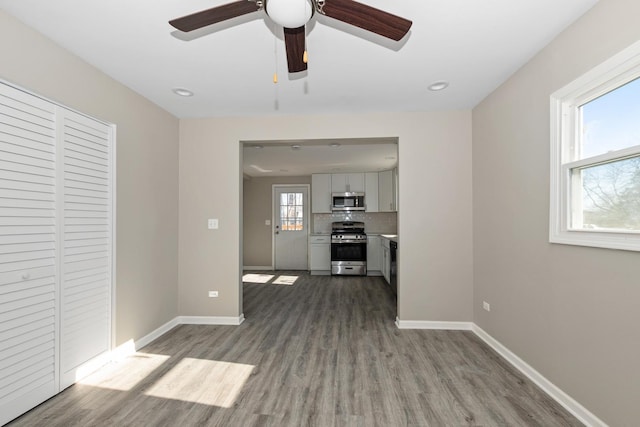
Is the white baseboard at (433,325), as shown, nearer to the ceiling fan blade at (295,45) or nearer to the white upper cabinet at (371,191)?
the ceiling fan blade at (295,45)

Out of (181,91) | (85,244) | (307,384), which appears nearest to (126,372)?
(85,244)

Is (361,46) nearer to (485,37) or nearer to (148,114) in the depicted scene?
(485,37)

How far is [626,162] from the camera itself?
1615 millimetres

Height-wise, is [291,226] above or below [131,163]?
below

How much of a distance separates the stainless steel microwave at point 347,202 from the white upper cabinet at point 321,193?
156 mm

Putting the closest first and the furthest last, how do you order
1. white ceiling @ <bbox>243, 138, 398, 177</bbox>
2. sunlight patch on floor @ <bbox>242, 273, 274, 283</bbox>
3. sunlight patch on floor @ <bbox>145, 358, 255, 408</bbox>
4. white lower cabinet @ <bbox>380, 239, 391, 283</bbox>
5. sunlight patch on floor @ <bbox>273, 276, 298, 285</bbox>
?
sunlight patch on floor @ <bbox>145, 358, 255, 408</bbox>, white ceiling @ <bbox>243, 138, 398, 177</bbox>, white lower cabinet @ <bbox>380, 239, 391, 283</bbox>, sunlight patch on floor @ <bbox>273, 276, 298, 285</bbox>, sunlight patch on floor @ <bbox>242, 273, 274, 283</bbox>

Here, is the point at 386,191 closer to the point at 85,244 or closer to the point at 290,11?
the point at 85,244

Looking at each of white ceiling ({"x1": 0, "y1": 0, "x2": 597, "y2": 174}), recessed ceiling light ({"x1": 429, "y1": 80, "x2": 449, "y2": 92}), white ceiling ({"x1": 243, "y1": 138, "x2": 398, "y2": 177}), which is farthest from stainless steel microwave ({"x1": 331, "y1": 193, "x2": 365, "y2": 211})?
recessed ceiling light ({"x1": 429, "y1": 80, "x2": 449, "y2": 92})

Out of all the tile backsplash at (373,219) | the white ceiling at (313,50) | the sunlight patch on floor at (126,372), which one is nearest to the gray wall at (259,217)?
the tile backsplash at (373,219)

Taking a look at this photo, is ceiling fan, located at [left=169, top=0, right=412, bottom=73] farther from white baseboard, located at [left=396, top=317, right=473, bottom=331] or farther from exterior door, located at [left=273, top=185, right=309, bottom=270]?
exterior door, located at [left=273, top=185, right=309, bottom=270]

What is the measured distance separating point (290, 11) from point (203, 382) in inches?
97.0

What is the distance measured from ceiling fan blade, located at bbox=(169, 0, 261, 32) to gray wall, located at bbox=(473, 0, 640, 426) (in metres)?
1.87

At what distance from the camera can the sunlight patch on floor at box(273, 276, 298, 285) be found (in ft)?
19.5

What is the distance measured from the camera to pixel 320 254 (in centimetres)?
687
